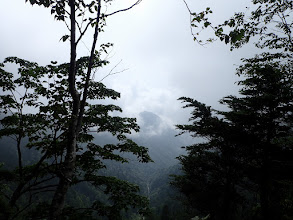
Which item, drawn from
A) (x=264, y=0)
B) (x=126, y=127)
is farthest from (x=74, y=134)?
(x=264, y=0)

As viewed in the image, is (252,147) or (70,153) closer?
(70,153)

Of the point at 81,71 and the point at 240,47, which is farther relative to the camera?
the point at 240,47

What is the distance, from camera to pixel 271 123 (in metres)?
9.76

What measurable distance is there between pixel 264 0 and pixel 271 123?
675cm

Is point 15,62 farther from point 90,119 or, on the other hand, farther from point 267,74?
point 267,74

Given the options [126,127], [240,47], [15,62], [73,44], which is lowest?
[126,127]

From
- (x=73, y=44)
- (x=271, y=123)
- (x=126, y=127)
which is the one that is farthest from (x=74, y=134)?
(x=271, y=123)

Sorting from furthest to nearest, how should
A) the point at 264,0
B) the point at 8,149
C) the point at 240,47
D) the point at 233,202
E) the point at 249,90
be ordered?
the point at 8,149 → the point at 233,202 → the point at 249,90 → the point at 240,47 → the point at 264,0

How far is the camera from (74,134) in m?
3.03

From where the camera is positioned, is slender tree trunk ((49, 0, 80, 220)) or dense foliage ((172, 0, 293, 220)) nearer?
slender tree trunk ((49, 0, 80, 220))

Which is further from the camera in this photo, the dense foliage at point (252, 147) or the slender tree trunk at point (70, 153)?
the dense foliage at point (252, 147)

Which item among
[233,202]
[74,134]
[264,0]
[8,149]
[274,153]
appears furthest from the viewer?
[8,149]

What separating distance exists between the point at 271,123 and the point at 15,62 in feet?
40.4

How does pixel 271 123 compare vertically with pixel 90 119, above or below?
above
